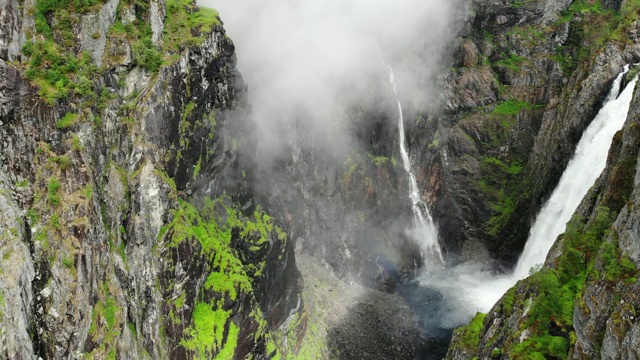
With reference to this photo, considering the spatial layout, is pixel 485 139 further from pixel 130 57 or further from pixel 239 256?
pixel 130 57

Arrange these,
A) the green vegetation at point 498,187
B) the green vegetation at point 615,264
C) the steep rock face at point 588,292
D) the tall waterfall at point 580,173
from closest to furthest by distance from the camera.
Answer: the steep rock face at point 588,292, the green vegetation at point 615,264, the tall waterfall at point 580,173, the green vegetation at point 498,187

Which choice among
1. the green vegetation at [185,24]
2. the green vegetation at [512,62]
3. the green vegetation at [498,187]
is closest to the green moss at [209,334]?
the green vegetation at [185,24]

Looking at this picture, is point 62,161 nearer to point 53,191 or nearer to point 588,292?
point 53,191

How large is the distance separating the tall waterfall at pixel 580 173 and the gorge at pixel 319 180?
1.11 ft

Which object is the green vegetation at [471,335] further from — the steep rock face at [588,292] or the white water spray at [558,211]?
the white water spray at [558,211]

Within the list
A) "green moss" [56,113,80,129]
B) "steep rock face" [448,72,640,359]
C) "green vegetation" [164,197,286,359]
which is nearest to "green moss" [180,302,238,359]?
"green vegetation" [164,197,286,359]

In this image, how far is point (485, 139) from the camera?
240 feet

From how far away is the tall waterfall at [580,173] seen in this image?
4944cm

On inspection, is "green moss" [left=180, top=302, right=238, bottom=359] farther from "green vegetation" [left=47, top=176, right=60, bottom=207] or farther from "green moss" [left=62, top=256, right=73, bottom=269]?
"green vegetation" [left=47, top=176, right=60, bottom=207]

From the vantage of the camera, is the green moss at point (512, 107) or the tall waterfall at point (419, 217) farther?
the green moss at point (512, 107)

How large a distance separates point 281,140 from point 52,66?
1168 inches

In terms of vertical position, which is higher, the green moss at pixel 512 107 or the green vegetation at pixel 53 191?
the green moss at pixel 512 107

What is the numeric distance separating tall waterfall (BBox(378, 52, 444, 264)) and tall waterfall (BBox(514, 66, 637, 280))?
1446 centimetres

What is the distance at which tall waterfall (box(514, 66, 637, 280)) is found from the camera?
162ft
